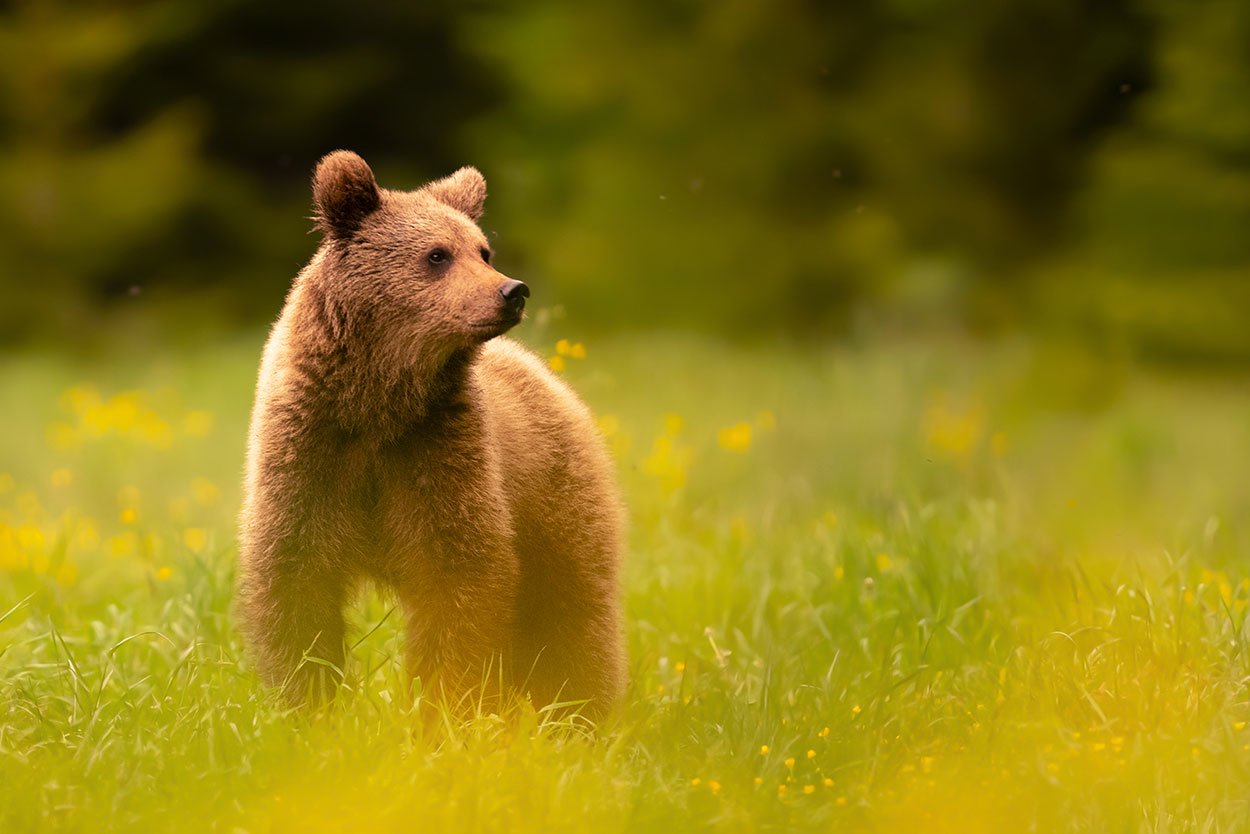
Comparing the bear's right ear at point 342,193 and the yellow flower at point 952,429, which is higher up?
the bear's right ear at point 342,193

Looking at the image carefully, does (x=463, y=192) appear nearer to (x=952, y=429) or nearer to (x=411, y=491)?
(x=411, y=491)

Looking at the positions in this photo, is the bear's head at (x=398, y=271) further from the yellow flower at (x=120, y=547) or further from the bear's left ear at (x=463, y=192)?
the yellow flower at (x=120, y=547)

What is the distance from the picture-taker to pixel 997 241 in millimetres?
12781

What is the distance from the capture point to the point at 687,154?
12938 millimetres

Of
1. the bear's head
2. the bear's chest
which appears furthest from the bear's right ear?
the bear's chest

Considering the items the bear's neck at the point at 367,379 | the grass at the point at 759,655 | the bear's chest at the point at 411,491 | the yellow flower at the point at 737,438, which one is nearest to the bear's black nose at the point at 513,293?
the bear's neck at the point at 367,379

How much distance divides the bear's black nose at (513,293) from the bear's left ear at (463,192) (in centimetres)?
52

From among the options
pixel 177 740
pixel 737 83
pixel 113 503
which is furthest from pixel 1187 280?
pixel 177 740

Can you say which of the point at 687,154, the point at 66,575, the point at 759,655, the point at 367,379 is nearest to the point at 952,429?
the point at 759,655

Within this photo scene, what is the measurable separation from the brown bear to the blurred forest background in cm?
585

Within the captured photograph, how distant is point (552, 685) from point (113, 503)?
155 inches

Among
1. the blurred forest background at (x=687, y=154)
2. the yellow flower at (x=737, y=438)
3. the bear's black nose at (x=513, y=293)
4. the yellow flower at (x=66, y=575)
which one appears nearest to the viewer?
the bear's black nose at (x=513, y=293)

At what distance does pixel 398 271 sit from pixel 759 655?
6.12 ft

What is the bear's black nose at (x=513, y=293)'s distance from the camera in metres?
3.56
